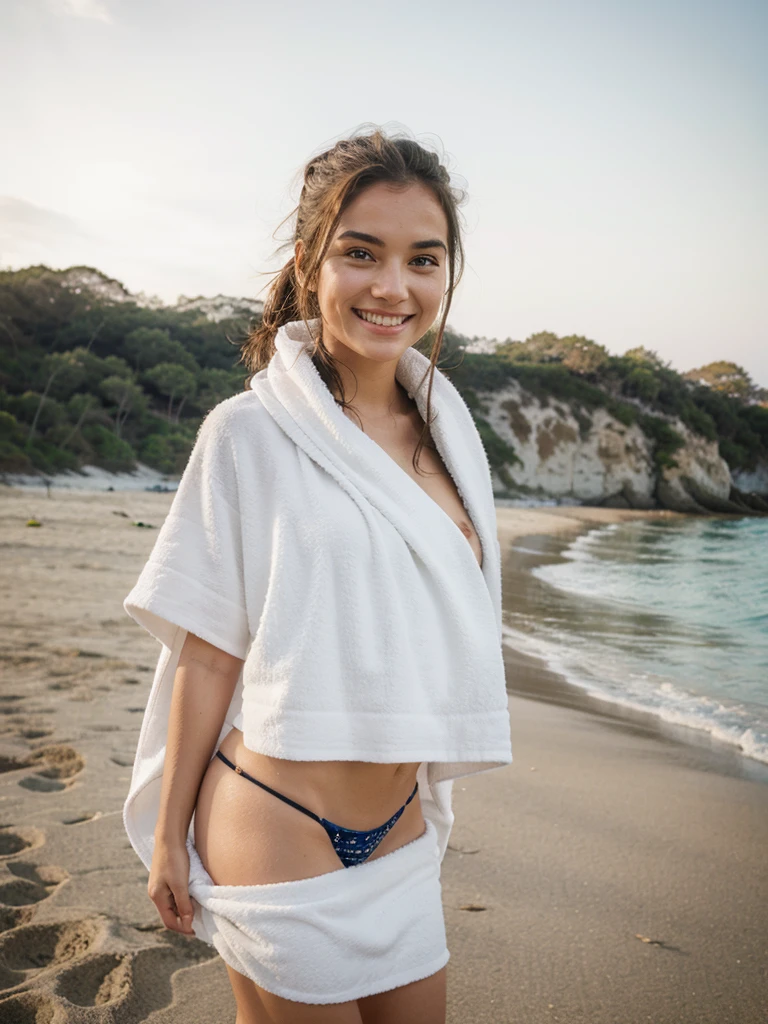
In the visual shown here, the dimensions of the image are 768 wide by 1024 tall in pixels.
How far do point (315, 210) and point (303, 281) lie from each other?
0.51 ft

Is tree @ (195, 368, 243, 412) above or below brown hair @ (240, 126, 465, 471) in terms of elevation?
above

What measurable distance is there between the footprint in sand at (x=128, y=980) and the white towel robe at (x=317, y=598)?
768 mm

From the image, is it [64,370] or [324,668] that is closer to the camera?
[324,668]

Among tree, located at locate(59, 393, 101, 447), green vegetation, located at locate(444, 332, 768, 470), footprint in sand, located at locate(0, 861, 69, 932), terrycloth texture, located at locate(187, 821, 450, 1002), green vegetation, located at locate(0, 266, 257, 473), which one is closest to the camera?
terrycloth texture, located at locate(187, 821, 450, 1002)

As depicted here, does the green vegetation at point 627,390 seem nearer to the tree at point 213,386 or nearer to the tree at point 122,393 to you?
the tree at point 213,386

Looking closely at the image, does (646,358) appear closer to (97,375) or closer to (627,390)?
(627,390)

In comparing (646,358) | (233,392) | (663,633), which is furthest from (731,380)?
(663,633)

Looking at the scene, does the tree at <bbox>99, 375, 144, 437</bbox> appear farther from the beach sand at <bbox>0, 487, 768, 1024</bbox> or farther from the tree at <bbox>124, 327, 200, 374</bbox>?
the beach sand at <bbox>0, 487, 768, 1024</bbox>

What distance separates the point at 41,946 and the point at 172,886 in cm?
121

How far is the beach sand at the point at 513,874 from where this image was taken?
86.8 inches

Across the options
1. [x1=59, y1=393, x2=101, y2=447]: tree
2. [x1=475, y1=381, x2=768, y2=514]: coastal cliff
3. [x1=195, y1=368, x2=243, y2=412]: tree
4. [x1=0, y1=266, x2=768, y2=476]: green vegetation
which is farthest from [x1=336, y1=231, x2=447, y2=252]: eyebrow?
[x1=475, y1=381, x2=768, y2=514]: coastal cliff

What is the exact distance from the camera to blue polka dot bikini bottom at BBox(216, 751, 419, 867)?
139 cm

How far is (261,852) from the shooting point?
1.35 meters

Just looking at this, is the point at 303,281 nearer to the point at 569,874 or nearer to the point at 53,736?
the point at 569,874
